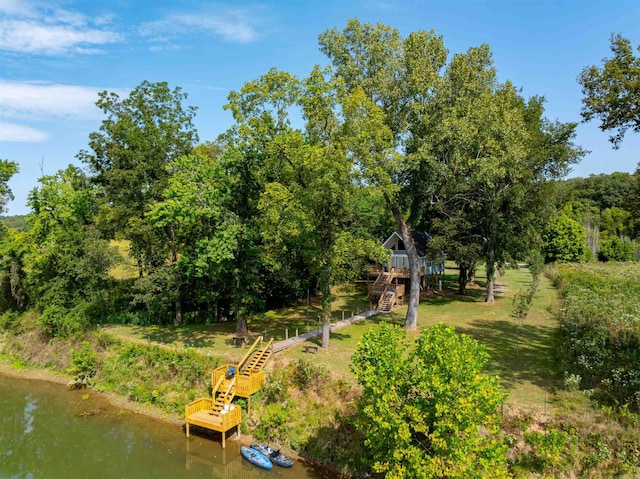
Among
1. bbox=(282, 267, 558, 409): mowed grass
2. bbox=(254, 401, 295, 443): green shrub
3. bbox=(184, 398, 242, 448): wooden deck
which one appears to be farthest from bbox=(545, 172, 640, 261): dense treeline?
bbox=(184, 398, 242, 448): wooden deck

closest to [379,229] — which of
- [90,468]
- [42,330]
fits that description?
[42,330]

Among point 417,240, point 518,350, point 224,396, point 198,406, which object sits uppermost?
point 417,240

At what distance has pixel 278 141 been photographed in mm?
24203

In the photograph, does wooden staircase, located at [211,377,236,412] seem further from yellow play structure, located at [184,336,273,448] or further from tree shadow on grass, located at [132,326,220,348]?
tree shadow on grass, located at [132,326,220,348]

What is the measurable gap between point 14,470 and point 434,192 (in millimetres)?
26521

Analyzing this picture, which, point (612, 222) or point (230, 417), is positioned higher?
point (612, 222)

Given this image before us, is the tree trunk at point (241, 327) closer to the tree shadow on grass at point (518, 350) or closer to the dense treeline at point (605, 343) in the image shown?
the tree shadow on grass at point (518, 350)

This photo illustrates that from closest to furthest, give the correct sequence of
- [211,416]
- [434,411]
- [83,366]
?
[434,411] → [211,416] → [83,366]

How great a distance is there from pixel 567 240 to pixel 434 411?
59877 millimetres

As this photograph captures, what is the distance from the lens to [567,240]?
62.5 meters

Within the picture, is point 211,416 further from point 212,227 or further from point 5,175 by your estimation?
point 5,175

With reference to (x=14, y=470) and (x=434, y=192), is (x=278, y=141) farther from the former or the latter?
(x=14, y=470)

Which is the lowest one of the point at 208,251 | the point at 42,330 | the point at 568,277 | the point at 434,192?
the point at 42,330

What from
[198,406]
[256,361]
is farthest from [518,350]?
[198,406]
